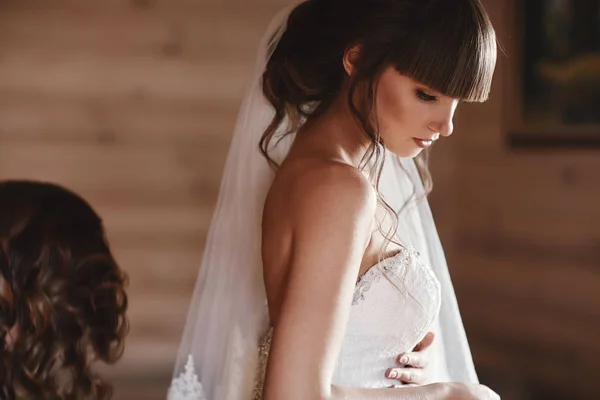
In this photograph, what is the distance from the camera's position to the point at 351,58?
1454 mm

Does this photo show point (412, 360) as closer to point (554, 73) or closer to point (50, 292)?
point (50, 292)

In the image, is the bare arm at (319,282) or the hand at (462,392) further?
the hand at (462,392)

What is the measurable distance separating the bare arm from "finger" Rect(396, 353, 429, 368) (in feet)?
0.78

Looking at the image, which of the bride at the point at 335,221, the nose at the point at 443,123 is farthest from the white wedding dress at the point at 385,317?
the nose at the point at 443,123

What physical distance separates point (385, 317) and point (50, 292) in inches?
22.3

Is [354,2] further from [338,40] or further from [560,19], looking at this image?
[560,19]

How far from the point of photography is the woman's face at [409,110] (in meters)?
1.38

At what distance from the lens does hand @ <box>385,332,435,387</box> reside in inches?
60.2

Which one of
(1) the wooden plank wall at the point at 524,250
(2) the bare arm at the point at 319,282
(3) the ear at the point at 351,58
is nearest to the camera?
(2) the bare arm at the point at 319,282

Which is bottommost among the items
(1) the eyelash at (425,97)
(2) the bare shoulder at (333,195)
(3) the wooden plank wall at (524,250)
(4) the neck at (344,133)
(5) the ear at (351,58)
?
(3) the wooden plank wall at (524,250)

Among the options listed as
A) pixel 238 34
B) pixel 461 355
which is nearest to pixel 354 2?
pixel 461 355

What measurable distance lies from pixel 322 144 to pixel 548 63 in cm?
242

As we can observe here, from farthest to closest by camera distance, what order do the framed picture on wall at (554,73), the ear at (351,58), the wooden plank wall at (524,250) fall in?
the wooden plank wall at (524,250), the framed picture on wall at (554,73), the ear at (351,58)

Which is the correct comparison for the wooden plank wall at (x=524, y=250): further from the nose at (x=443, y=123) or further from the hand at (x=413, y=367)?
the nose at (x=443, y=123)
